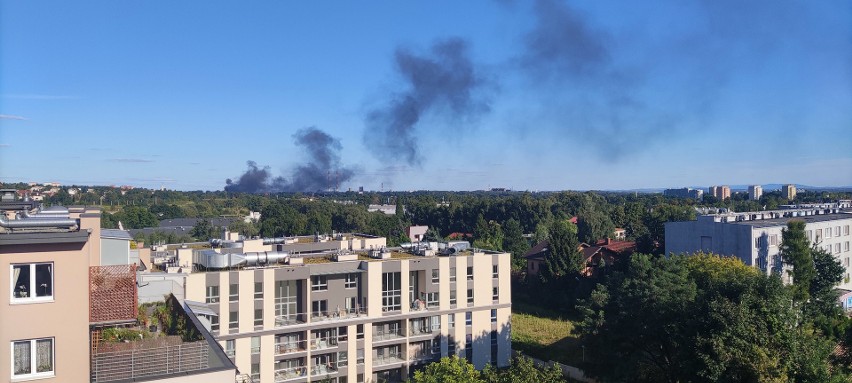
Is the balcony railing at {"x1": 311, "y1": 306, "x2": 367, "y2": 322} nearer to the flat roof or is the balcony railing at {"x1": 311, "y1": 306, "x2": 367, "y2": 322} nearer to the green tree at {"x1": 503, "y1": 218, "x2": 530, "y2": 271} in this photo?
the flat roof

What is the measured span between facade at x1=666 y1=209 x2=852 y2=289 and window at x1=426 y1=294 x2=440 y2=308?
19682 millimetres

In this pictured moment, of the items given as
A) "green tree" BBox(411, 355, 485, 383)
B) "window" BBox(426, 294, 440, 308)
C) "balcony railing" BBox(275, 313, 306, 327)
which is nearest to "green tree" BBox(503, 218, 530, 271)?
"window" BBox(426, 294, 440, 308)

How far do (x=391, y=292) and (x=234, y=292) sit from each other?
18.6 ft

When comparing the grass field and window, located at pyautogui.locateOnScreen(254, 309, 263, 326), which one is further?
the grass field

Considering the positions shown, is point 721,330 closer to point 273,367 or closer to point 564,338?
point 273,367

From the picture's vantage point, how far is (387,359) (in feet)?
70.8

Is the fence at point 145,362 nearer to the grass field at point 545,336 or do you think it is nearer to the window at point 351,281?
Result: the window at point 351,281

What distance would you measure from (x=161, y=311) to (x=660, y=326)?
1382 cm

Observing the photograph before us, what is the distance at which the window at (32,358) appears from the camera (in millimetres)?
6793

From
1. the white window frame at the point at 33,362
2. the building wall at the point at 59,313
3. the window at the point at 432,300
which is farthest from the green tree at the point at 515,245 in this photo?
the white window frame at the point at 33,362

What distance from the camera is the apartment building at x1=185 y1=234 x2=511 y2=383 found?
754 inches

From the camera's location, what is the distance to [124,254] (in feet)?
35.2

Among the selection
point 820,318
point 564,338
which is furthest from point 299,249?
point 820,318

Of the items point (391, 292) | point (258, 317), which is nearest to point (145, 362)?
point (258, 317)
